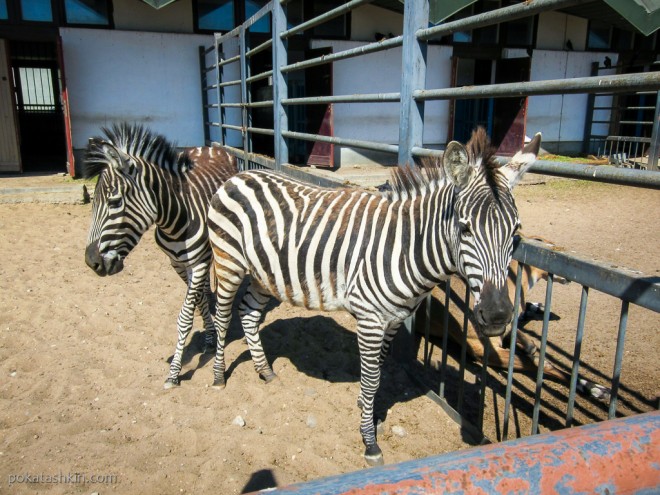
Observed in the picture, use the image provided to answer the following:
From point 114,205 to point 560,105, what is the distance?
1316cm

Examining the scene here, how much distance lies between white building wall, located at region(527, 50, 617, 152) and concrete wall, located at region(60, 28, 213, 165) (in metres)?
8.49

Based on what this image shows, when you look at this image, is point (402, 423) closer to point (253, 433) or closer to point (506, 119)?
point (253, 433)

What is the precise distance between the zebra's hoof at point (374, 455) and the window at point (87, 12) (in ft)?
34.1

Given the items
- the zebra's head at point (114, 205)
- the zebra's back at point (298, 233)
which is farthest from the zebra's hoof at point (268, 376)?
the zebra's head at point (114, 205)

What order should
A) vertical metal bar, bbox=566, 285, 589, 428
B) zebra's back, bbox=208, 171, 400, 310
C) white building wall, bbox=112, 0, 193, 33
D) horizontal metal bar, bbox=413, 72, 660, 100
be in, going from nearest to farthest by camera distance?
1. horizontal metal bar, bbox=413, 72, 660, 100
2. vertical metal bar, bbox=566, 285, 589, 428
3. zebra's back, bbox=208, 171, 400, 310
4. white building wall, bbox=112, 0, 193, 33

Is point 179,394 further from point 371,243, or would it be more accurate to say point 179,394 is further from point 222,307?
point 371,243

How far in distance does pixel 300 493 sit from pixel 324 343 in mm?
3339

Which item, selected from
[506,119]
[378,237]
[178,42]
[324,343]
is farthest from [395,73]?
[378,237]

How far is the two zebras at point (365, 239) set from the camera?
6.22 feet

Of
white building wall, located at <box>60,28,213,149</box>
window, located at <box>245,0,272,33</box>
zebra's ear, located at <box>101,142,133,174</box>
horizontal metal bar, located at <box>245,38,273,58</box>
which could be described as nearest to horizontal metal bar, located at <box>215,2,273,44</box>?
horizontal metal bar, located at <box>245,38,273,58</box>

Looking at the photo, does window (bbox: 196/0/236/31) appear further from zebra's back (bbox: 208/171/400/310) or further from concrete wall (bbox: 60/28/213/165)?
zebra's back (bbox: 208/171/400/310)

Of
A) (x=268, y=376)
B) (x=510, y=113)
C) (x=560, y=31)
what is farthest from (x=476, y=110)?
(x=268, y=376)

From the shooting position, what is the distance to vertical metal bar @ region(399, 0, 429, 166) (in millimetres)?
2771

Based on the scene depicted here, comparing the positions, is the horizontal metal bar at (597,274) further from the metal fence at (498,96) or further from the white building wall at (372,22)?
the white building wall at (372,22)
